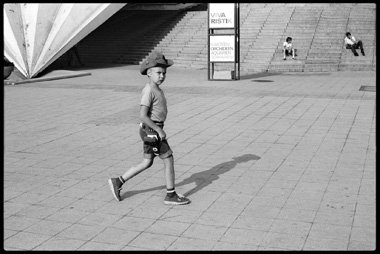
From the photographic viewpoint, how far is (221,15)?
1698cm

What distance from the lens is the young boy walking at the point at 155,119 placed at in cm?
500

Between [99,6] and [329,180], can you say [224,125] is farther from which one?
[99,6]

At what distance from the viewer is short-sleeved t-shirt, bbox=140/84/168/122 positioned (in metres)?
5.00

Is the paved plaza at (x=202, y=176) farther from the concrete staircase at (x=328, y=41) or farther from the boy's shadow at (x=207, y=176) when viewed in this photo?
the concrete staircase at (x=328, y=41)

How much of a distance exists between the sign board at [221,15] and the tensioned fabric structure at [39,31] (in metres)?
5.65

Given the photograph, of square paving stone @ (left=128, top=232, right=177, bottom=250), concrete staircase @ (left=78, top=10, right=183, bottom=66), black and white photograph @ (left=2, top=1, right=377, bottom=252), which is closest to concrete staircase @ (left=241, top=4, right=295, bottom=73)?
black and white photograph @ (left=2, top=1, right=377, bottom=252)

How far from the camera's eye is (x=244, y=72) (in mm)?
20297

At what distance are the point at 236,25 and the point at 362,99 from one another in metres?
5.89

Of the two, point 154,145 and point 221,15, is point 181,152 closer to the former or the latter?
point 154,145

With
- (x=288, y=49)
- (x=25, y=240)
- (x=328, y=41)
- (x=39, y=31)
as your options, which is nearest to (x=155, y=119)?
(x=25, y=240)

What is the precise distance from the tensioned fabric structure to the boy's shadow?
42.4 feet

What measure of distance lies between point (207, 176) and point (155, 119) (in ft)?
4.80

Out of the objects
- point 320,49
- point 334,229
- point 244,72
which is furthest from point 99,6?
point 334,229

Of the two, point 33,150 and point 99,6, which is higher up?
point 99,6
